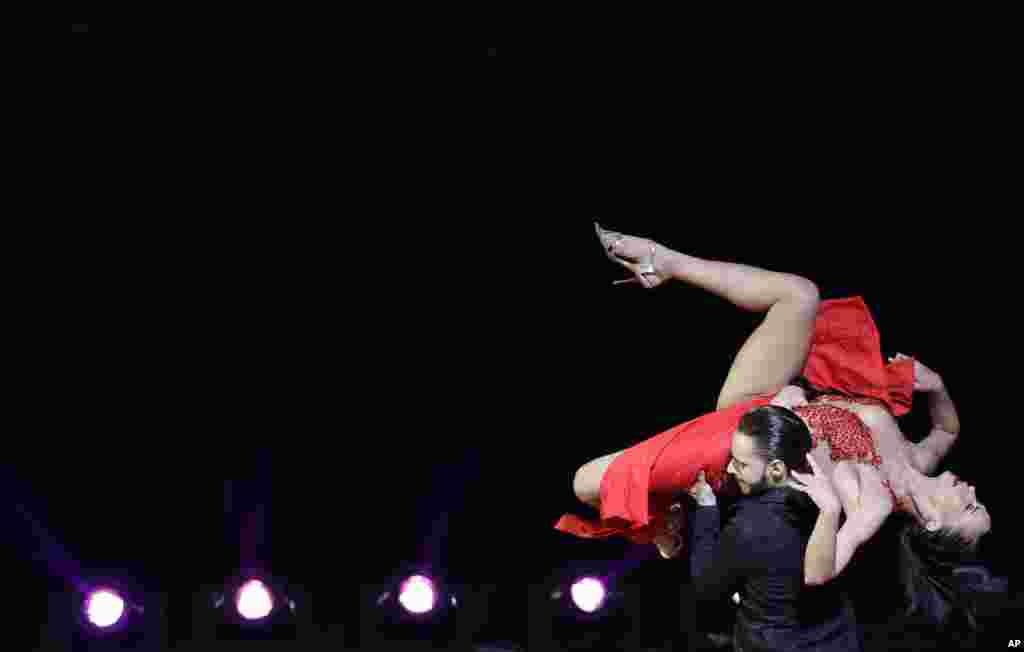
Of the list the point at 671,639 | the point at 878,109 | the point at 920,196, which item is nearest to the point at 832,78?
the point at 878,109

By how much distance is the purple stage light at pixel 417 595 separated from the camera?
4203mm

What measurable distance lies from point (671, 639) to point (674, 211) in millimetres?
1316

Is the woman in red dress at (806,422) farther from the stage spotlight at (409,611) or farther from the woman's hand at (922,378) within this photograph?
the stage spotlight at (409,611)

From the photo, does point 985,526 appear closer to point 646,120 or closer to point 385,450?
point 646,120

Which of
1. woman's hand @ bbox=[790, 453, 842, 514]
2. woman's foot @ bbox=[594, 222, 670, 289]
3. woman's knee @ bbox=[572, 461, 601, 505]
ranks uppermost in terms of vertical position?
woman's foot @ bbox=[594, 222, 670, 289]

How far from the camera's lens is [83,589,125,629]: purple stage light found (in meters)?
4.05

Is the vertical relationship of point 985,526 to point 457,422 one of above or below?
below

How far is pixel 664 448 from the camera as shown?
10.8 feet

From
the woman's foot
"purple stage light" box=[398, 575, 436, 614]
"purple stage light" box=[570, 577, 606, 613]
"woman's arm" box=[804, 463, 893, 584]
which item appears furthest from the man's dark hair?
"purple stage light" box=[398, 575, 436, 614]

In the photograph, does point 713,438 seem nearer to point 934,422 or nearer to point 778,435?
point 778,435

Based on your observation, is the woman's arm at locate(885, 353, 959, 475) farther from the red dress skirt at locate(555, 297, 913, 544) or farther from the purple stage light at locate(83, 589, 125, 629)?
the purple stage light at locate(83, 589, 125, 629)

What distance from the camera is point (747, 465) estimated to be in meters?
2.96

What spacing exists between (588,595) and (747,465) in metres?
1.45

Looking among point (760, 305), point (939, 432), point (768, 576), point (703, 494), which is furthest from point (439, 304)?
point (768, 576)
